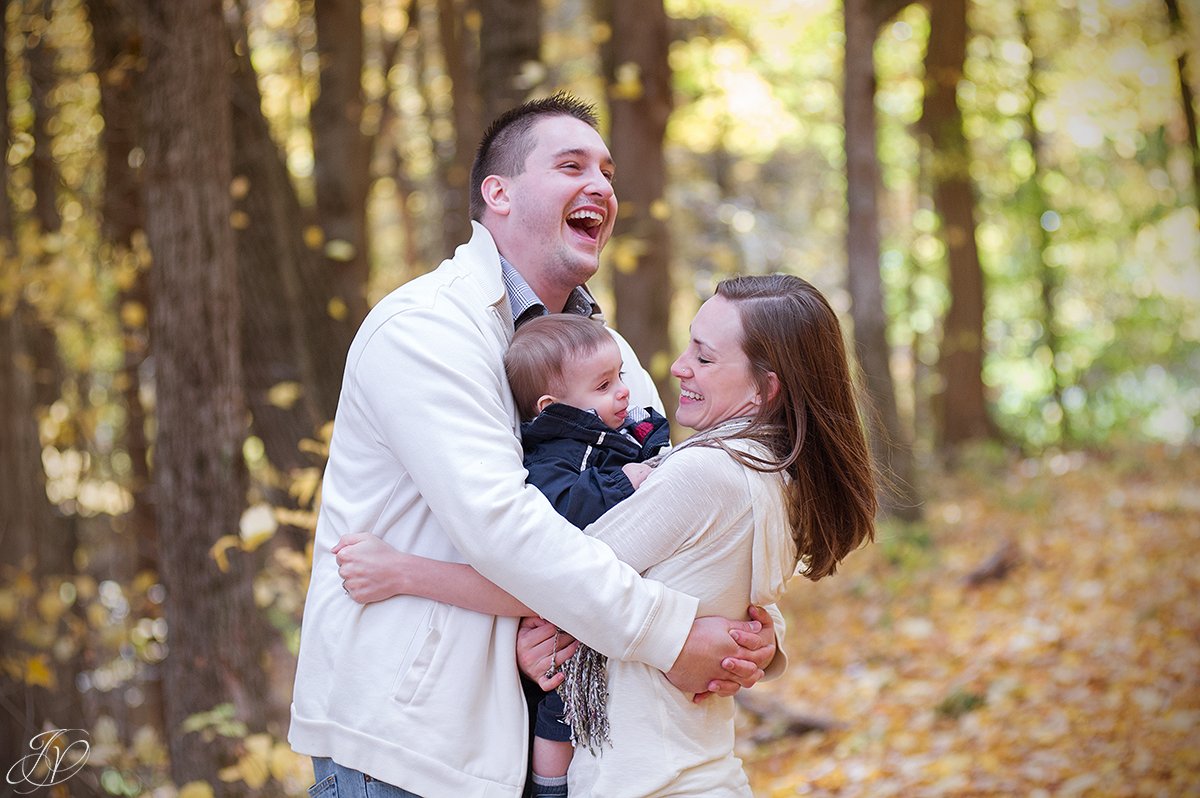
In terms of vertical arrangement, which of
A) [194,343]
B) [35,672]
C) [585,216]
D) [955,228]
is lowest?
[35,672]

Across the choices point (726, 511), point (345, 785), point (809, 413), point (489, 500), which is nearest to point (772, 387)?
point (809, 413)

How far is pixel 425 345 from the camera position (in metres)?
2.42

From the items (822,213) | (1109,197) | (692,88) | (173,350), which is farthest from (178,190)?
(822,213)

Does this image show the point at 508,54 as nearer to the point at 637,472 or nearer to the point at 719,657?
the point at 637,472

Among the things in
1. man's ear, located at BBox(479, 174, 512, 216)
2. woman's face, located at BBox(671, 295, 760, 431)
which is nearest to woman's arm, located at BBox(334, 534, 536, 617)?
woman's face, located at BBox(671, 295, 760, 431)

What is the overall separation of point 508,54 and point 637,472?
413 centimetres

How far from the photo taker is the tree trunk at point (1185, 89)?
1354 centimetres

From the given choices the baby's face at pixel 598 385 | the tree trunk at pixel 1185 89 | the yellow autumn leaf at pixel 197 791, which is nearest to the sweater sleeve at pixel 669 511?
the baby's face at pixel 598 385

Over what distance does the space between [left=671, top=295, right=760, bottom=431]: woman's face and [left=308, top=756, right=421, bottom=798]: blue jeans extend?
3.30 ft

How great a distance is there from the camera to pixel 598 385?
8.65ft

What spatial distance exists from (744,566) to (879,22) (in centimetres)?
950

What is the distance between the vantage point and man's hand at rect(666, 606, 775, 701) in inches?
95.1

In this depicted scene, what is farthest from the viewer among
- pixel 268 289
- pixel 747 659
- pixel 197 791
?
pixel 268 289

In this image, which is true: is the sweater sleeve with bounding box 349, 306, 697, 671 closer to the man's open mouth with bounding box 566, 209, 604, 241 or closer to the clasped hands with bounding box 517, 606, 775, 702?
the clasped hands with bounding box 517, 606, 775, 702
